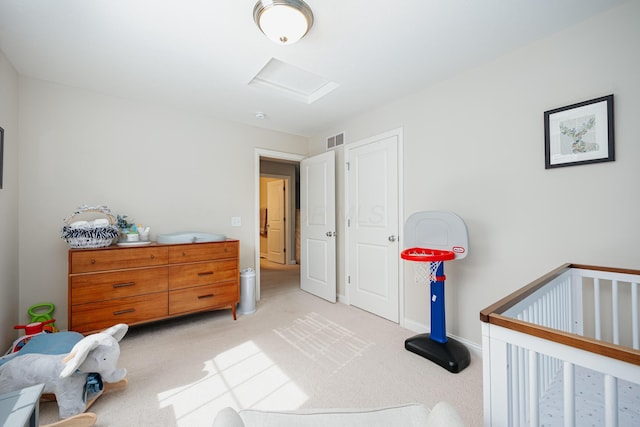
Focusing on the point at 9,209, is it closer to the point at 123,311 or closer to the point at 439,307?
the point at 123,311

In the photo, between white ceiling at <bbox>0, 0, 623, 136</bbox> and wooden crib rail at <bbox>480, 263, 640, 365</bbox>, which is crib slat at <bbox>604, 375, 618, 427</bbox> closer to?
wooden crib rail at <bbox>480, 263, 640, 365</bbox>

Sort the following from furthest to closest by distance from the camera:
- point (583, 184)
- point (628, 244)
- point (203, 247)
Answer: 1. point (203, 247)
2. point (583, 184)
3. point (628, 244)

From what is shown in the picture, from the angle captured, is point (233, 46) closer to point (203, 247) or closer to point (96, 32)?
point (96, 32)

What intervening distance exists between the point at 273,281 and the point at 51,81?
3.77 meters

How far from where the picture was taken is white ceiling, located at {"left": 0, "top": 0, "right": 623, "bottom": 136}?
1593mm

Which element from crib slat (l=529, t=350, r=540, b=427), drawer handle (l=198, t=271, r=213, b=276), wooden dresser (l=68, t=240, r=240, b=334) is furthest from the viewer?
drawer handle (l=198, t=271, r=213, b=276)

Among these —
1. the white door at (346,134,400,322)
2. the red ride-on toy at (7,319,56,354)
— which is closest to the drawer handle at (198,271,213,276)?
the red ride-on toy at (7,319,56,354)

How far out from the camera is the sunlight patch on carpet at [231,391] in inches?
62.2

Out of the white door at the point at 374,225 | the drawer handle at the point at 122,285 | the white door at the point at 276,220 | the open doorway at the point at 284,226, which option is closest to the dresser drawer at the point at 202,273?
the drawer handle at the point at 122,285

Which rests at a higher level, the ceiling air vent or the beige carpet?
the ceiling air vent

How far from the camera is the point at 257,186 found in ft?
12.1

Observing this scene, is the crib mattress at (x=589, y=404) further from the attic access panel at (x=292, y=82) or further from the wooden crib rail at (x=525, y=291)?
the attic access panel at (x=292, y=82)

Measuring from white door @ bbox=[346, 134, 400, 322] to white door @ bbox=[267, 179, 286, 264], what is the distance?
3355 millimetres

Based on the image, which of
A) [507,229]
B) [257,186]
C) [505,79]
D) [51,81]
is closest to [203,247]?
[257,186]
